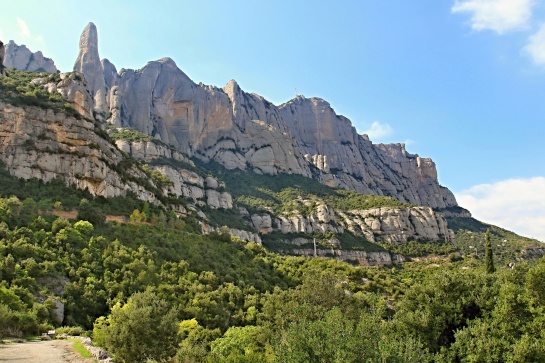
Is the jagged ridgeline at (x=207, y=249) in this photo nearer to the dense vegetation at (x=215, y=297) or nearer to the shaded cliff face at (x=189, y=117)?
the dense vegetation at (x=215, y=297)

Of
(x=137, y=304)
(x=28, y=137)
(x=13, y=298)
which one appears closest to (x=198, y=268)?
(x=13, y=298)

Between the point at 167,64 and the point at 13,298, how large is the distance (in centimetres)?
14522

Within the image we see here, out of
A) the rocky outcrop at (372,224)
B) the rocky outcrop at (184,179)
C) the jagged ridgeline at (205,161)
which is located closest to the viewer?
the jagged ridgeline at (205,161)

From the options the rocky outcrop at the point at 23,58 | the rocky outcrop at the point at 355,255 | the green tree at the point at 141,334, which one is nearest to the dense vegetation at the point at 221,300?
the green tree at the point at 141,334

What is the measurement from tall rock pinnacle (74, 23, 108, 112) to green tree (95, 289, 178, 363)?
133941 millimetres

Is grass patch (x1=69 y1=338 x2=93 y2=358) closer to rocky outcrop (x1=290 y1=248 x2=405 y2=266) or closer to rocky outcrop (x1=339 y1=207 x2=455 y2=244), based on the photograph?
rocky outcrop (x1=290 y1=248 x2=405 y2=266)

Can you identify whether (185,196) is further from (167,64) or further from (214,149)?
(167,64)

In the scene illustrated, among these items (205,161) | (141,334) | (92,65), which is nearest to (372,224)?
(205,161)

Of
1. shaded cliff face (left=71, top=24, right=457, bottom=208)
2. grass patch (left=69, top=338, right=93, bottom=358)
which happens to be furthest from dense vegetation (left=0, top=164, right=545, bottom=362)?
shaded cliff face (left=71, top=24, right=457, bottom=208)

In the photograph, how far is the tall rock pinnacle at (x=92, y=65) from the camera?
147m

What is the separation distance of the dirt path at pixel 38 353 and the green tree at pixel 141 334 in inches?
79.7

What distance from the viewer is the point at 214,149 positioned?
150m

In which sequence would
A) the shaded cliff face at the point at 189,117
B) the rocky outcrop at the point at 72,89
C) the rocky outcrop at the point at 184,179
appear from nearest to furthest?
1. the rocky outcrop at the point at 72,89
2. the rocky outcrop at the point at 184,179
3. the shaded cliff face at the point at 189,117

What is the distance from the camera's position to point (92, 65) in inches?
5984
